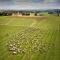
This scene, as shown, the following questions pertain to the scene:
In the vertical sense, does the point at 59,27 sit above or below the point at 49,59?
Result: above

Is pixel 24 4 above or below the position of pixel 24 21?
above

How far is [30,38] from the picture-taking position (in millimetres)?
2395

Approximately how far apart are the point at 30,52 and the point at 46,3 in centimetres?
78

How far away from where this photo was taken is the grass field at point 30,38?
228 cm

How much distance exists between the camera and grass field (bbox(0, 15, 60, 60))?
2.28m

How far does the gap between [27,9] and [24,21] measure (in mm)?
192

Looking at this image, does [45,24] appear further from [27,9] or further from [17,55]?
[17,55]

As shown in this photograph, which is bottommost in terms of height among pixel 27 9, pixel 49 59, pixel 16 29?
pixel 49 59

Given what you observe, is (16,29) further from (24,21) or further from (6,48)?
(6,48)

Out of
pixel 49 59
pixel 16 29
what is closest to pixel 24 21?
pixel 16 29

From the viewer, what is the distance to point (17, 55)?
231 cm

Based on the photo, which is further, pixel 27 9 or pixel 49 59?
pixel 27 9

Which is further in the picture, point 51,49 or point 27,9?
point 27,9

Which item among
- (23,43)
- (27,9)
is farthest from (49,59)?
(27,9)
